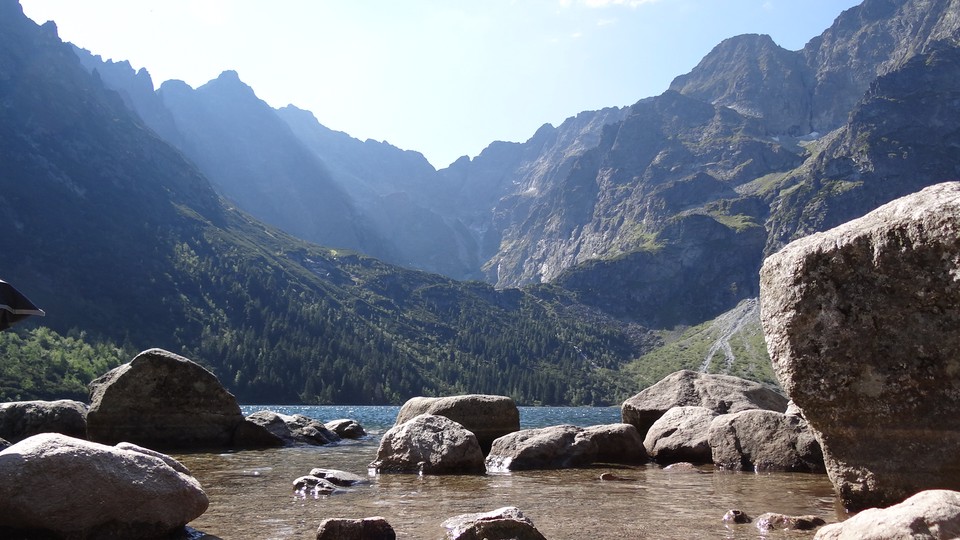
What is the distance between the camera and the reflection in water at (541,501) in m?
11.4

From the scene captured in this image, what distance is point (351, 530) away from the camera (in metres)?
9.91

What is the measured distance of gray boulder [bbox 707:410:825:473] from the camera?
65.7 ft

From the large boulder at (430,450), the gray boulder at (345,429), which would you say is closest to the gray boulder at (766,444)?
the large boulder at (430,450)

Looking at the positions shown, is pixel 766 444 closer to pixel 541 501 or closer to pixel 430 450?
pixel 541 501

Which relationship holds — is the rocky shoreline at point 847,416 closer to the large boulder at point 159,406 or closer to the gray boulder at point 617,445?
the gray boulder at point 617,445

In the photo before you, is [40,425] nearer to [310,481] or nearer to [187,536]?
[310,481]

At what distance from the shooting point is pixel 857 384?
11016 mm

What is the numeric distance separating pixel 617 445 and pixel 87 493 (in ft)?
58.4

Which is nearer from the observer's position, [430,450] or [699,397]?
[430,450]

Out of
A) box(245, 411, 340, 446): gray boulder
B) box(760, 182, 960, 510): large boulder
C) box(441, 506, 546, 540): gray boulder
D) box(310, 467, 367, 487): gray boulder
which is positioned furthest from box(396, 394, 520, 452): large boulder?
box(441, 506, 546, 540): gray boulder

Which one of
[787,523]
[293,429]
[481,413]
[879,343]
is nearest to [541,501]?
[787,523]

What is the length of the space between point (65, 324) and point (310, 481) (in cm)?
20262

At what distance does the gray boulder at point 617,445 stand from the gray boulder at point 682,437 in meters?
0.88

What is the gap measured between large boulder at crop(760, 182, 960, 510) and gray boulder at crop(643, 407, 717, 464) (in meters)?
11.8
